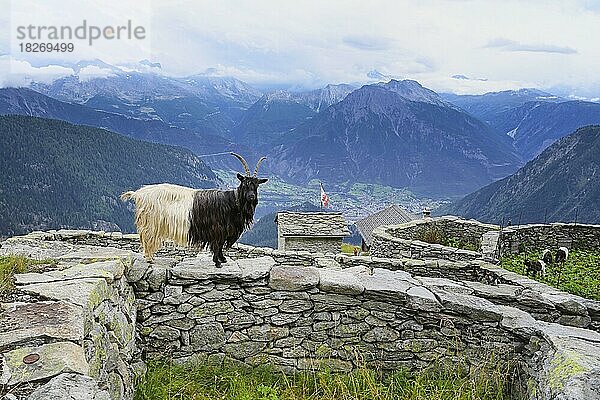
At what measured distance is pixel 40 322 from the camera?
4.01 metres

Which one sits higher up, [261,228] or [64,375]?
[64,375]

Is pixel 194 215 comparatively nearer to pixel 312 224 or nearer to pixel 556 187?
pixel 312 224

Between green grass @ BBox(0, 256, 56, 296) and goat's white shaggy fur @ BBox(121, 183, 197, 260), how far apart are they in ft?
3.41

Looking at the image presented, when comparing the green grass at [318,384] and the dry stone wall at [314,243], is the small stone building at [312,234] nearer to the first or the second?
the dry stone wall at [314,243]

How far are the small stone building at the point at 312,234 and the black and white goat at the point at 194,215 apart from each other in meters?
14.7

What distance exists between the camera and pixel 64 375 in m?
3.44

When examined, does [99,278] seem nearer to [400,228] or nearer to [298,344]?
[298,344]

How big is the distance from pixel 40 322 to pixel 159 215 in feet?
7.63

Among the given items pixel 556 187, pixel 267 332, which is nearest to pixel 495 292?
pixel 267 332

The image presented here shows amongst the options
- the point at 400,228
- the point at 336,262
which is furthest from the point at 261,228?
the point at 336,262

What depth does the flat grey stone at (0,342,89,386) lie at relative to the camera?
3368mm

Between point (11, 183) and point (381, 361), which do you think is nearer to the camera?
point (381, 361)

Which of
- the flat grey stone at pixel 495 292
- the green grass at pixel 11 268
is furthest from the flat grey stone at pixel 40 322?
the flat grey stone at pixel 495 292

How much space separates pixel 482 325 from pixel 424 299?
28.2 inches
